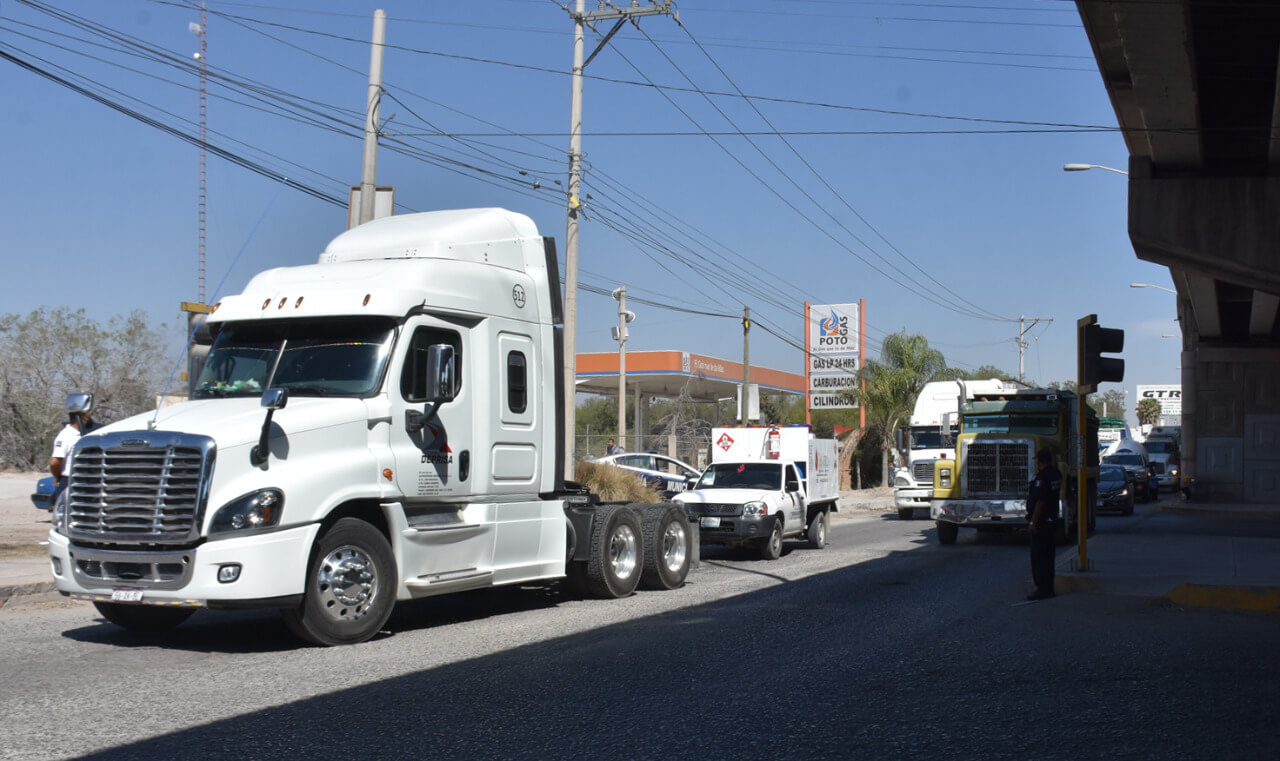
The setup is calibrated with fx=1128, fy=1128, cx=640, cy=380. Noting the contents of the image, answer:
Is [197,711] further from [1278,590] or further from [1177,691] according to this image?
[1278,590]

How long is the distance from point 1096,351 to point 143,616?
10623 millimetres

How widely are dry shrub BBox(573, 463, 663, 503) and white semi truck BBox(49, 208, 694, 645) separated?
37.4 ft

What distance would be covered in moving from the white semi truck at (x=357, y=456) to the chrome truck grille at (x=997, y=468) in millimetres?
10716

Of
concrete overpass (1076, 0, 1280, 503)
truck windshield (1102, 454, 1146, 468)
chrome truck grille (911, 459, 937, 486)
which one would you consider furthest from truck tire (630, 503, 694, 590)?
truck windshield (1102, 454, 1146, 468)

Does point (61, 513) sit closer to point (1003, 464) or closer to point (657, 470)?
point (1003, 464)

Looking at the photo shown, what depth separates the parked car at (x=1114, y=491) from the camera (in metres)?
32.3

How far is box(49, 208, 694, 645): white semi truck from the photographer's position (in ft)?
A: 28.1

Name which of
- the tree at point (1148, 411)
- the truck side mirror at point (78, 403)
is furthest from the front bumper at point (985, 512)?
the tree at point (1148, 411)

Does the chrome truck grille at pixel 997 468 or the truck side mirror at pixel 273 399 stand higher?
the truck side mirror at pixel 273 399

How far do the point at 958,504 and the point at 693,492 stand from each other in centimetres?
Answer: 535

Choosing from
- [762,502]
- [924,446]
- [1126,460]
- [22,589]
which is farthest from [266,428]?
[1126,460]

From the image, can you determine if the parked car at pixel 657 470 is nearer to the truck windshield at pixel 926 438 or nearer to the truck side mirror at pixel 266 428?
the truck windshield at pixel 926 438

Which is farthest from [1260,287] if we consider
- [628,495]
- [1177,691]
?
[1177,691]

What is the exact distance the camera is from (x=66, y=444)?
16172 millimetres
